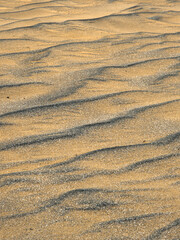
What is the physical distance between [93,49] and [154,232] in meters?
1.79

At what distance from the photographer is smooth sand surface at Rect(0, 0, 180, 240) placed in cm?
147

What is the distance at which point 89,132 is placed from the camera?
197cm

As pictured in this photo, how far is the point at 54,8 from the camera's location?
4098 millimetres

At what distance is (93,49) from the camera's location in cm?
299

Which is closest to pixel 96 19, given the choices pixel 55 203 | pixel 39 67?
pixel 39 67

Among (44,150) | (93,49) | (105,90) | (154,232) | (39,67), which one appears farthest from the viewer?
(93,49)

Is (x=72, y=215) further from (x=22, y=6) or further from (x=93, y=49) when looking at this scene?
(x=22, y=6)

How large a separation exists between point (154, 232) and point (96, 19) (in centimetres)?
255

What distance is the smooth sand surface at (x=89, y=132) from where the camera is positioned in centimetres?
147

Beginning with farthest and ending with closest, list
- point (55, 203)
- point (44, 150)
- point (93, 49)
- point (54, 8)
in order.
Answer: point (54, 8) → point (93, 49) → point (44, 150) → point (55, 203)

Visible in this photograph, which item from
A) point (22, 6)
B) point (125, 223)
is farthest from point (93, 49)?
point (125, 223)

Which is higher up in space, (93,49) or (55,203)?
(93,49)

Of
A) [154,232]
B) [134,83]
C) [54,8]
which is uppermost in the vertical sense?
[54,8]

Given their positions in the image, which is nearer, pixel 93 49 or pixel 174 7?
pixel 93 49
